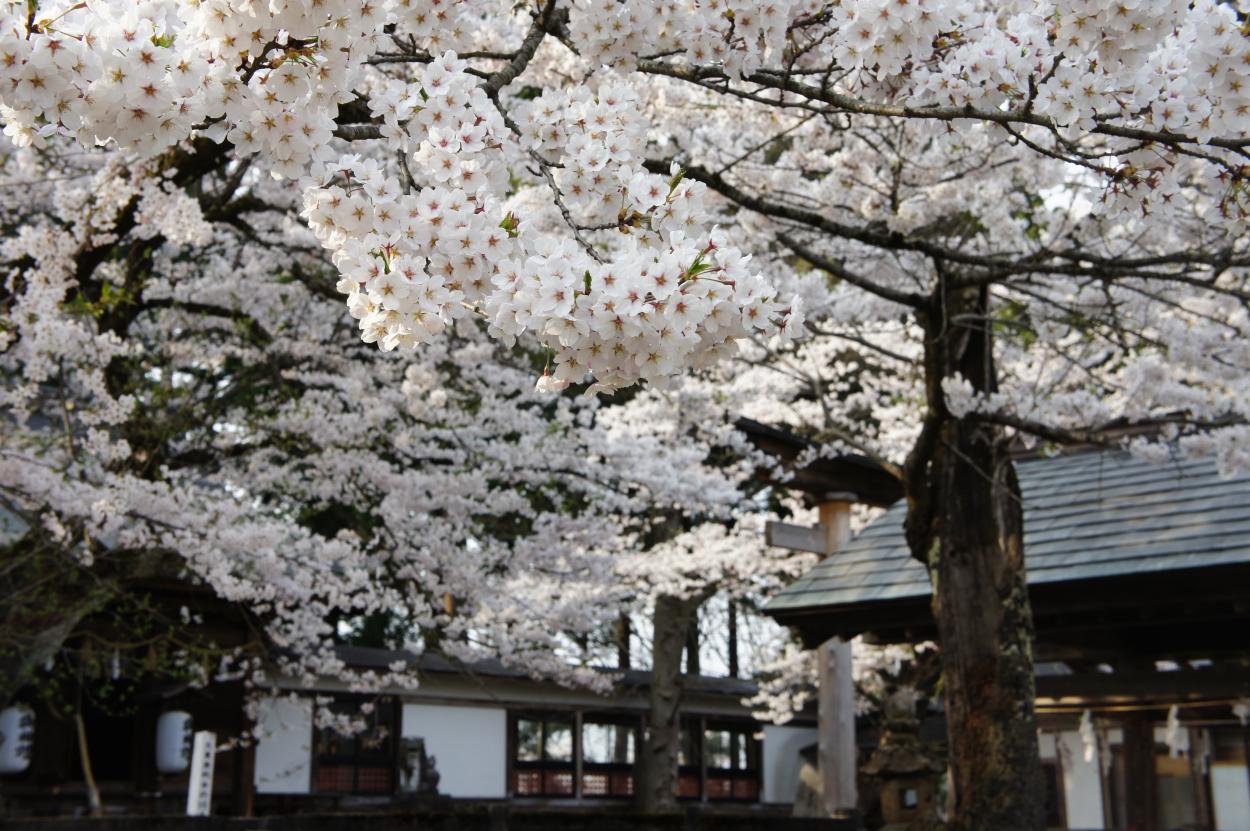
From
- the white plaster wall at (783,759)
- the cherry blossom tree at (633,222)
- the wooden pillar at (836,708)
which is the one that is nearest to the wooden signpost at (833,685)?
the wooden pillar at (836,708)

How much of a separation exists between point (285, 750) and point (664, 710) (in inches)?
228

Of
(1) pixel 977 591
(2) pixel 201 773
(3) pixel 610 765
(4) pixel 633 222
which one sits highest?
(4) pixel 633 222

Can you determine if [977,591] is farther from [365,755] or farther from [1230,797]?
[365,755]

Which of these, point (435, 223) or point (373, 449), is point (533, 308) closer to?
point (435, 223)

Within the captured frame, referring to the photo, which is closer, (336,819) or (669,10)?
(669,10)

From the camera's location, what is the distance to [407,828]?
8.65 meters

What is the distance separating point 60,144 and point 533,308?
7.86 meters

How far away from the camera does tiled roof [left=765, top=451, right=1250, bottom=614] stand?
7.78 meters

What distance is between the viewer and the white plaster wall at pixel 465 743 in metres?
16.5

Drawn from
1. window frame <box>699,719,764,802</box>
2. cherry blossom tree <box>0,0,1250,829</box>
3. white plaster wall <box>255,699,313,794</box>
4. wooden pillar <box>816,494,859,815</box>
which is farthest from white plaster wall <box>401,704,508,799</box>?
wooden pillar <box>816,494,859,815</box>

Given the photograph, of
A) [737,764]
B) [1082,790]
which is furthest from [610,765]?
Answer: [1082,790]

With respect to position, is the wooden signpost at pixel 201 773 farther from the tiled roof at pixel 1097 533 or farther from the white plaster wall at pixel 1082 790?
the white plaster wall at pixel 1082 790

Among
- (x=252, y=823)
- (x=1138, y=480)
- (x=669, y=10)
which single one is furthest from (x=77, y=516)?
(x=1138, y=480)

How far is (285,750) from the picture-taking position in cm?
1486
